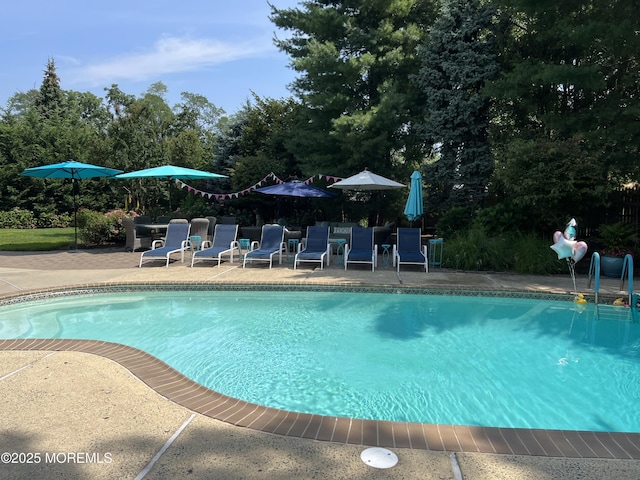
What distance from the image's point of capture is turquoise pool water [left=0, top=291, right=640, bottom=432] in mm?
3889

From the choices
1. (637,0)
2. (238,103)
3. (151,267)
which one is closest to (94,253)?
(151,267)

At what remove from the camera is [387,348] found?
538 cm

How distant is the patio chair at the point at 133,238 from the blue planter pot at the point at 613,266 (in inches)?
475

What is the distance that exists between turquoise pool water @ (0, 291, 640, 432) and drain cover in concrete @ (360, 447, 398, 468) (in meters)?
1.12

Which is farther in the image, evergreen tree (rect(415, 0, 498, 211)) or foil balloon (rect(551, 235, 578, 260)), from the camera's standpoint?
evergreen tree (rect(415, 0, 498, 211))

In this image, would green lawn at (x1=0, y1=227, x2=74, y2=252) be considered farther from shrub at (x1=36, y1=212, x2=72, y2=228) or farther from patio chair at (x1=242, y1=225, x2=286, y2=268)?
patio chair at (x1=242, y1=225, x2=286, y2=268)

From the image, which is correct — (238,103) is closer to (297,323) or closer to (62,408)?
(297,323)

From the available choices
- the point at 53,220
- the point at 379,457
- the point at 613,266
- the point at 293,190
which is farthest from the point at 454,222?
the point at 53,220

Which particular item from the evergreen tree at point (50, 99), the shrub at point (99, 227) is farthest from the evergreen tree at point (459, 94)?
the evergreen tree at point (50, 99)

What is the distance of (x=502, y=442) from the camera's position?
265 centimetres

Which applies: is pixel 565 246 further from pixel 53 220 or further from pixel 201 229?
pixel 53 220

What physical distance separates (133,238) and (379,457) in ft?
39.1

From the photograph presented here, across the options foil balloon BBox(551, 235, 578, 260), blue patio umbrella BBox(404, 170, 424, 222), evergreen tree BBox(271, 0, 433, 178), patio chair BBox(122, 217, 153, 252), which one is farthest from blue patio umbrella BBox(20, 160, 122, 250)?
foil balloon BBox(551, 235, 578, 260)

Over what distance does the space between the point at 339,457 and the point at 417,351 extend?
303 centimetres
